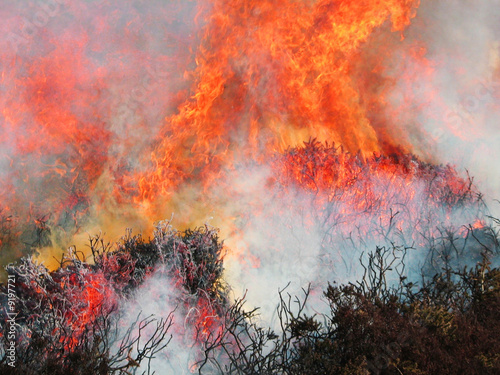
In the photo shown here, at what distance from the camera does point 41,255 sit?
29.9 feet

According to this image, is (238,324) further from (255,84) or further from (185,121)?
(255,84)

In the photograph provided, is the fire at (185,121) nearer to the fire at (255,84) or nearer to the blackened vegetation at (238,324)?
the fire at (255,84)

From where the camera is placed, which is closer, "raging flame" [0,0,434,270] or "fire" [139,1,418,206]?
"raging flame" [0,0,434,270]

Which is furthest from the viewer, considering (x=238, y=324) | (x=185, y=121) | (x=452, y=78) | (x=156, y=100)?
(x=452, y=78)

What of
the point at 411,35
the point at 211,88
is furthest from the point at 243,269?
the point at 411,35

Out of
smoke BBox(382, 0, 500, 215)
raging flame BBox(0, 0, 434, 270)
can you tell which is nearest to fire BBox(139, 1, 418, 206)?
raging flame BBox(0, 0, 434, 270)

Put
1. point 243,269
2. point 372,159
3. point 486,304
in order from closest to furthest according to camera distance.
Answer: point 486,304 → point 243,269 → point 372,159

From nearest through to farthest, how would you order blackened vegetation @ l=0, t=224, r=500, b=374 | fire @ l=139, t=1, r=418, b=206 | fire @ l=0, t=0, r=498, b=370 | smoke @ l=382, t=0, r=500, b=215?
blackened vegetation @ l=0, t=224, r=500, b=374, fire @ l=0, t=0, r=498, b=370, fire @ l=139, t=1, r=418, b=206, smoke @ l=382, t=0, r=500, b=215

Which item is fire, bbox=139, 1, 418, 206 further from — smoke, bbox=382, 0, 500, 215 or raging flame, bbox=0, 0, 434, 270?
smoke, bbox=382, 0, 500, 215

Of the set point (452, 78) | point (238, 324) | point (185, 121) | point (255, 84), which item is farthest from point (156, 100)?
point (452, 78)

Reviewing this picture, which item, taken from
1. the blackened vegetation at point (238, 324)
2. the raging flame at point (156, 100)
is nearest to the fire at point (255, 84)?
the raging flame at point (156, 100)

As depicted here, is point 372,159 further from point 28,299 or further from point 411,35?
point 28,299

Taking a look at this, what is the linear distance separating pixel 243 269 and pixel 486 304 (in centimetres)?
406

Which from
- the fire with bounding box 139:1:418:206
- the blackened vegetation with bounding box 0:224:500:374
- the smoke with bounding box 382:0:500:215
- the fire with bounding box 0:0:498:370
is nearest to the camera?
the blackened vegetation with bounding box 0:224:500:374
